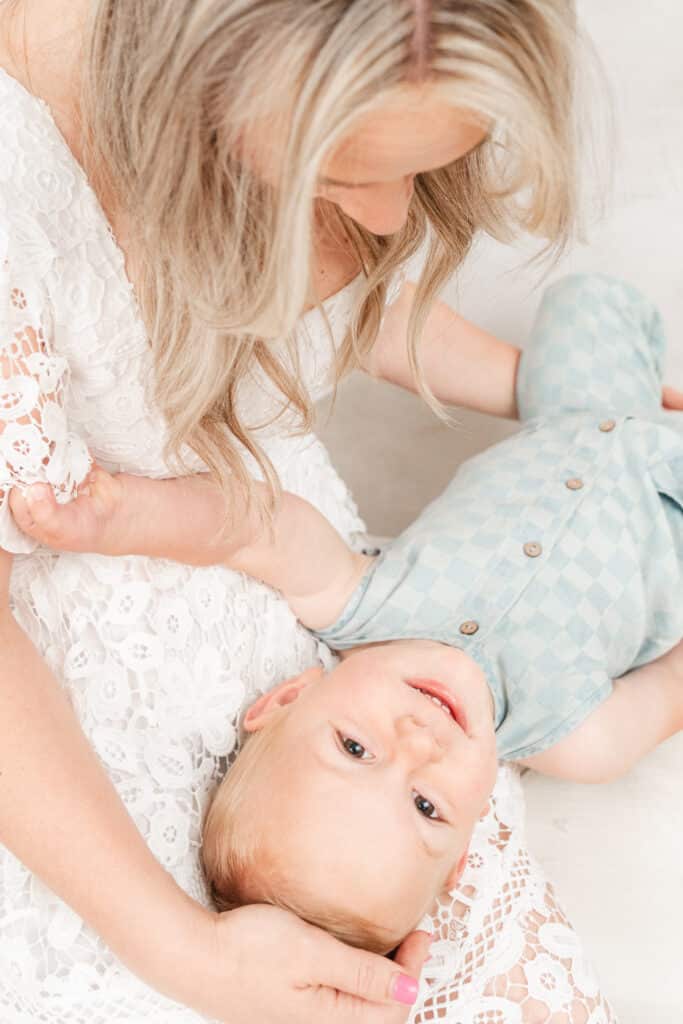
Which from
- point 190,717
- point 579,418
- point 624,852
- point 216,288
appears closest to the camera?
point 216,288

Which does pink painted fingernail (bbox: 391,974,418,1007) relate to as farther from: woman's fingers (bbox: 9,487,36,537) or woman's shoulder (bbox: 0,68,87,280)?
woman's shoulder (bbox: 0,68,87,280)

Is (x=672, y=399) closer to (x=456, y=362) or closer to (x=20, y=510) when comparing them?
(x=456, y=362)

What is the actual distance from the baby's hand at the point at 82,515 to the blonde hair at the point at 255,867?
22 centimetres

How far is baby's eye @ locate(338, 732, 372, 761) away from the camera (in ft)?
2.99

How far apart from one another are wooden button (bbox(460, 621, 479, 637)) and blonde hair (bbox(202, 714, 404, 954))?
24 cm

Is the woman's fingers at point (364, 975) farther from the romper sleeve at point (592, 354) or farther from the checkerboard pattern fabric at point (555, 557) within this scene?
the romper sleeve at point (592, 354)

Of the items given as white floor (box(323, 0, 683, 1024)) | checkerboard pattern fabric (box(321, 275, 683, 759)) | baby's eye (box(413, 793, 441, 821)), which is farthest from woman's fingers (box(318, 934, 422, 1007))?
white floor (box(323, 0, 683, 1024))

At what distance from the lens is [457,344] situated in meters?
1.26

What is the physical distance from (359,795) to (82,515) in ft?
1.04

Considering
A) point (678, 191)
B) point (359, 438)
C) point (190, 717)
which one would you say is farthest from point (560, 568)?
point (678, 191)

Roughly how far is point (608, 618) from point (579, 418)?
24 centimetres

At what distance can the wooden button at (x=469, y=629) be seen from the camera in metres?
1.07

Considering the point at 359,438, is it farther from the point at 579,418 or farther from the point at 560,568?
the point at 560,568

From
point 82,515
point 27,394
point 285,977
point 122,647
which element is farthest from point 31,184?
point 285,977
